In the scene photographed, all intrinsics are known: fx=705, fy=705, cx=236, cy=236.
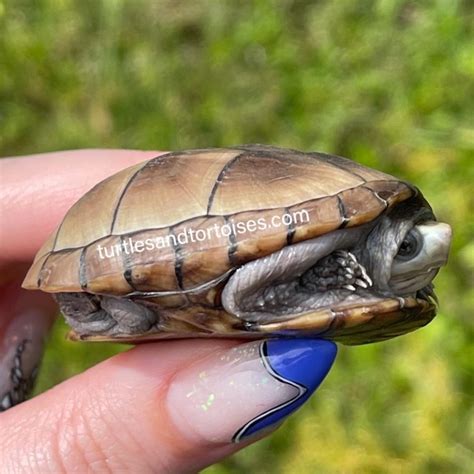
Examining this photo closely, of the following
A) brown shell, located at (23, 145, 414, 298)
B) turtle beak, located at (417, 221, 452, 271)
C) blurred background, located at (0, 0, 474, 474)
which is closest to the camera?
brown shell, located at (23, 145, 414, 298)

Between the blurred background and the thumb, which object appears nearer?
the thumb

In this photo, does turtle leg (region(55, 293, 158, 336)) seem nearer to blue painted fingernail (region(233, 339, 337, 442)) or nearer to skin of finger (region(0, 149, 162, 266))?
blue painted fingernail (region(233, 339, 337, 442))

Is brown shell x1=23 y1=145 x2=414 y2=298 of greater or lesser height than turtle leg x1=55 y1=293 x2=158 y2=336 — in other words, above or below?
above

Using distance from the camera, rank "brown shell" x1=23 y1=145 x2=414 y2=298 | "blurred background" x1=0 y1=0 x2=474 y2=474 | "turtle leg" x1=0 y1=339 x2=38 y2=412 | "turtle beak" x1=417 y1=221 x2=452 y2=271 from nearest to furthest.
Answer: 1. "brown shell" x1=23 y1=145 x2=414 y2=298
2. "turtle beak" x1=417 y1=221 x2=452 y2=271
3. "turtle leg" x1=0 y1=339 x2=38 y2=412
4. "blurred background" x1=0 y1=0 x2=474 y2=474

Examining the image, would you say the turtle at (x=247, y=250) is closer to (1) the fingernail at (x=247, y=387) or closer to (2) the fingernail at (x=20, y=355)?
(1) the fingernail at (x=247, y=387)

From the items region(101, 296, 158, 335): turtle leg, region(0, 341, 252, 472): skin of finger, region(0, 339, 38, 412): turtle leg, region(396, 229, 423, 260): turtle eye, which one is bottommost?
region(0, 339, 38, 412): turtle leg

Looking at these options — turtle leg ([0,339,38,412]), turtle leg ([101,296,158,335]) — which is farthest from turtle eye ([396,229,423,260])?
turtle leg ([0,339,38,412])

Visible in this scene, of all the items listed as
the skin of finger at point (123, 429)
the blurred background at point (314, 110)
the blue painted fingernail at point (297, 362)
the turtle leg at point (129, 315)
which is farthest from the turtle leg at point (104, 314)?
the blurred background at point (314, 110)

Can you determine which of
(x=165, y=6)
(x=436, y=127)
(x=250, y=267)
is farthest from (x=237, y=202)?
(x=165, y=6)
